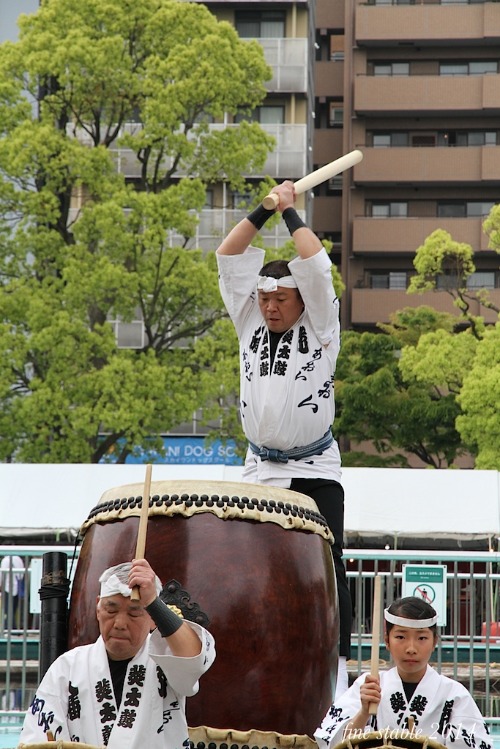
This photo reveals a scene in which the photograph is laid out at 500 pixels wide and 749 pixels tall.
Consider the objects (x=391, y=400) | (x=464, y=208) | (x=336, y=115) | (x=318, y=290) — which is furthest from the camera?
(x=336, y=115)

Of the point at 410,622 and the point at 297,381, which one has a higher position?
the point at 297,381

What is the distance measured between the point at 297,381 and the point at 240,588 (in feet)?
2.54

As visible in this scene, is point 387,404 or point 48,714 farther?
point 387,404

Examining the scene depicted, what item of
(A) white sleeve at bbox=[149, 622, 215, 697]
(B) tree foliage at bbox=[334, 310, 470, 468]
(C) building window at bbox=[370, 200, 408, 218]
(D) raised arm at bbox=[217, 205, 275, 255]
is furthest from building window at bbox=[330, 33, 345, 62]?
(A) white sleeve at bbox=[149, 622, 215, 697]

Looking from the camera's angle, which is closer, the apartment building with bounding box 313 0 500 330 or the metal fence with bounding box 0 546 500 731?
the metal fence with bounding box 0 546 500 731

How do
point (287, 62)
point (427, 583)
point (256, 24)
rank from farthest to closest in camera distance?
point (256, 24) < point (287, 62) < point (427, 583)

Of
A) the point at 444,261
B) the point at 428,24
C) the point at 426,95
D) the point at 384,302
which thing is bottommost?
the point at 444,261

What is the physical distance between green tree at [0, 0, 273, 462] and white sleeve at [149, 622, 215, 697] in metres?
15.5

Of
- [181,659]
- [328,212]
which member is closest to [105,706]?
[181,659]

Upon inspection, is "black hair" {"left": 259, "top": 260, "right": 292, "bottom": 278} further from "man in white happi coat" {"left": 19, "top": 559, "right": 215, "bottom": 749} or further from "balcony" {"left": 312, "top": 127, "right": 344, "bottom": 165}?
"balcony" {"left": 312, "top": 127, "right": 344, "bottom": 165}

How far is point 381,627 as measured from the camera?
7945 millimetres

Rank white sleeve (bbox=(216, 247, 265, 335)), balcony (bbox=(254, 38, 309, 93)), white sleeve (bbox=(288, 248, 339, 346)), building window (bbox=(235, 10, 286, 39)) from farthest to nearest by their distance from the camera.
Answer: building window (bbox=(235, 10, 286, 39))
balcony (bbox=(254, 38, 309, 93))
white sleeve (bbox=(216, 247, 265, 335))
white sleeve (bbox=(288, 248, 339, 346))

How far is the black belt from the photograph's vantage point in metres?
4.10

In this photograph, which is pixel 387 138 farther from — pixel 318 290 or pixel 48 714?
pixel 48 714
